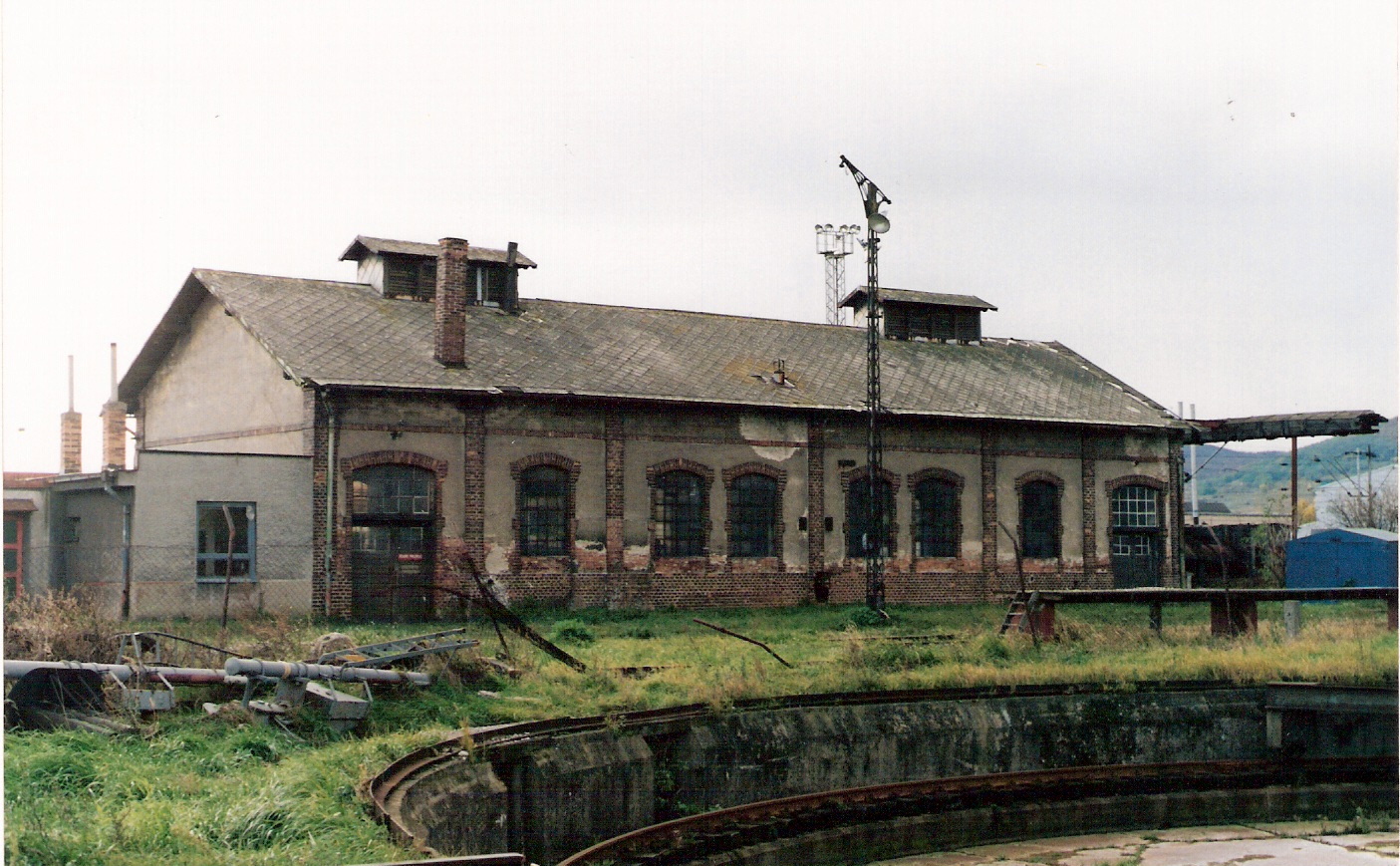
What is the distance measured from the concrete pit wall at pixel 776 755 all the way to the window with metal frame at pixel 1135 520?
537 inches

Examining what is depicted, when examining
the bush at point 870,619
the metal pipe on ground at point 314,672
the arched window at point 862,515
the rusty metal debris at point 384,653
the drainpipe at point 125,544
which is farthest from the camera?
the arched window at point 862,515

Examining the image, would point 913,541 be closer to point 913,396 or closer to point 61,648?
point 913,396

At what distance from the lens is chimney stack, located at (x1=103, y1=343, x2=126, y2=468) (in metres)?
27.5

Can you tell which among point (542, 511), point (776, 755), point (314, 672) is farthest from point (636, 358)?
point (314, 672)

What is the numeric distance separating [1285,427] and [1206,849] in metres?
17.5

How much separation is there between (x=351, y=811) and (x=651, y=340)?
18956mm

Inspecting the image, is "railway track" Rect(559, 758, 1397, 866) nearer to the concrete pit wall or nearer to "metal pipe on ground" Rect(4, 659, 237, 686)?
the concrete pit wall

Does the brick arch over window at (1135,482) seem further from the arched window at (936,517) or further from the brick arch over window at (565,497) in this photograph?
the brick arch over window at (565,497)

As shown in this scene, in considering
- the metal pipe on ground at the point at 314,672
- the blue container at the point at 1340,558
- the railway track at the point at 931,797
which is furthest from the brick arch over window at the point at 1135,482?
the metal pipe on ground at the point at 314,672

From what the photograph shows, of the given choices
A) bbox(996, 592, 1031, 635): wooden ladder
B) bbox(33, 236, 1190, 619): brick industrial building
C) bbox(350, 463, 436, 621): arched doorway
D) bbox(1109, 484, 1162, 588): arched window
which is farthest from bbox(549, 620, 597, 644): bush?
bbox(1109, 484, 1162, 588): arched window

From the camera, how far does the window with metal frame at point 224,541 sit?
20.6 m

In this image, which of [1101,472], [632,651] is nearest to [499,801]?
[632,651]

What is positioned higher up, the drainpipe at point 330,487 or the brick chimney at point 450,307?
the brick chimney at point 450,307

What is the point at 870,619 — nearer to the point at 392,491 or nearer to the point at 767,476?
the point at 767,476
